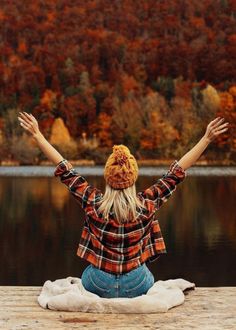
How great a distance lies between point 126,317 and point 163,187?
984 millimetres

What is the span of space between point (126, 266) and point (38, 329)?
922 mm

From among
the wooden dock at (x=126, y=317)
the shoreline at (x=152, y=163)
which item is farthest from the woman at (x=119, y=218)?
the shoreline at (x=152, y=163)

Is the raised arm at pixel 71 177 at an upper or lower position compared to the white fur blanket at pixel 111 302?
upper

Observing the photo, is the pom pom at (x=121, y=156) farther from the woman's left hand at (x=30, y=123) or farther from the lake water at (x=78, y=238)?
the lake water at (x=78, y=238)

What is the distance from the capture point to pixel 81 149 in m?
89.8

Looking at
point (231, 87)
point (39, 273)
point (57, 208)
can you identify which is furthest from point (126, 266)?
point (231, 87)

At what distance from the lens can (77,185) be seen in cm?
574

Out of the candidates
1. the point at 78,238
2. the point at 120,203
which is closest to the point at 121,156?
the point at 120,203

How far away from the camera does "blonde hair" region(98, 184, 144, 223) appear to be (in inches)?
217

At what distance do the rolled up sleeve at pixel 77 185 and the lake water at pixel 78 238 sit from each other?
7.68m

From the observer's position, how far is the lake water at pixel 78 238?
14.3m

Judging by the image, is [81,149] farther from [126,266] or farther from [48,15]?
[126,266]

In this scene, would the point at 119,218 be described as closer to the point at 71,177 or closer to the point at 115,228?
the point at 115,228

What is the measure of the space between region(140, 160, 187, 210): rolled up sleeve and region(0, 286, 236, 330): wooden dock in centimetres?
82
